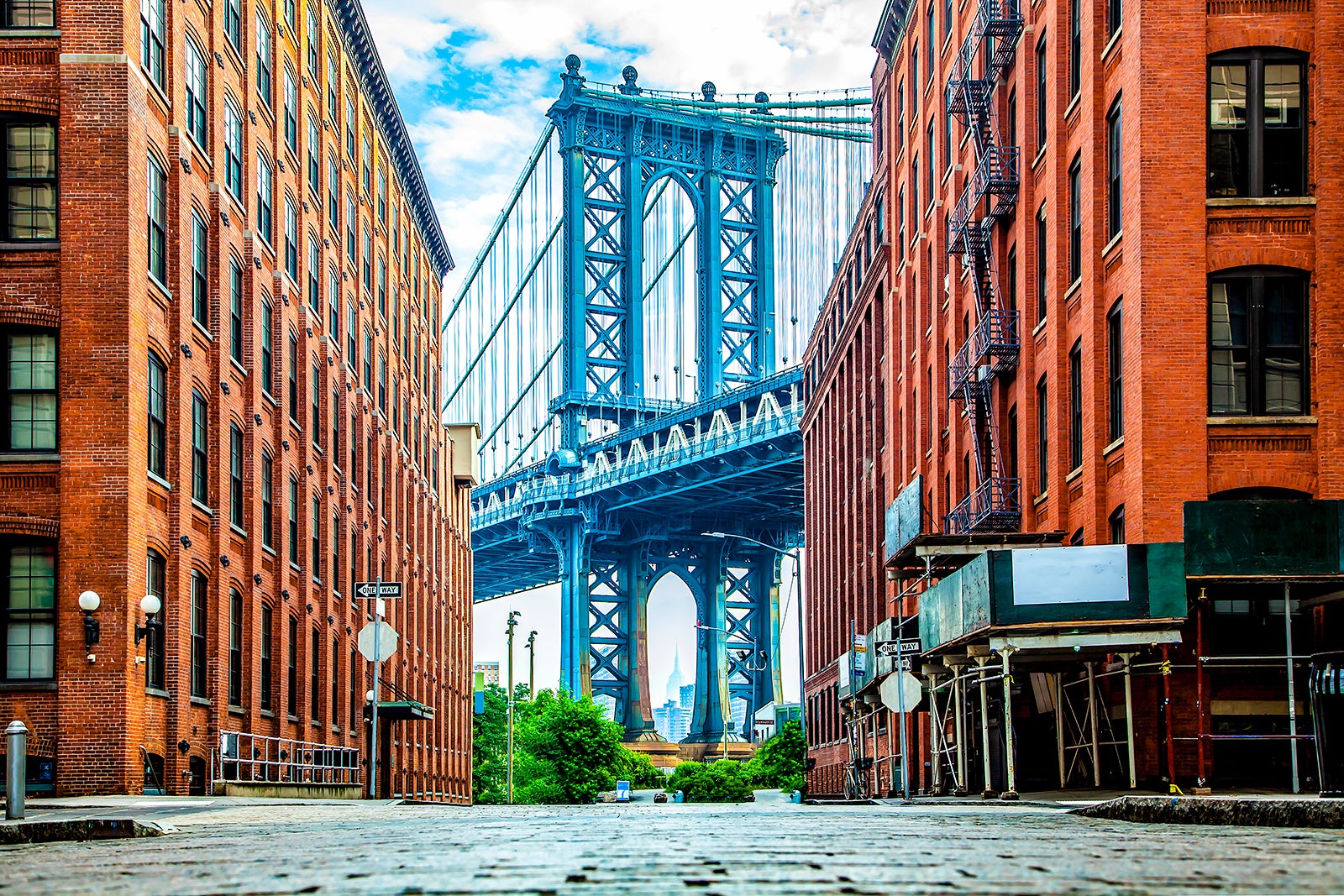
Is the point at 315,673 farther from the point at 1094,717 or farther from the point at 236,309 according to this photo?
the point at 1094,717

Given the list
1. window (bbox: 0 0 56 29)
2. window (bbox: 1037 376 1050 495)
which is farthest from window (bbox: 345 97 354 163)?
window (bbox: 1037 376 1050 495)

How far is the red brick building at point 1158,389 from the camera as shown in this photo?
24594 millimetres

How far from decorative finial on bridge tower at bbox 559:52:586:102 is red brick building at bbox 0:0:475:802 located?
5984 cm

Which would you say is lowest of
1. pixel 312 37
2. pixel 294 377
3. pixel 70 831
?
pixel 70 831

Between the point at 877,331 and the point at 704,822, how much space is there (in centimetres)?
4390

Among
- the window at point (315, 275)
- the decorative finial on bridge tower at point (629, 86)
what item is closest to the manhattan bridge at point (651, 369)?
the decorative finial on bridge tower at point (629, 86)

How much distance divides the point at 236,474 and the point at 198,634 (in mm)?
4936

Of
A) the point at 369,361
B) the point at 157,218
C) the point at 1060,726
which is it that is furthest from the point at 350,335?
the point at 1060,726

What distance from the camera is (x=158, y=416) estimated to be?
2823cm

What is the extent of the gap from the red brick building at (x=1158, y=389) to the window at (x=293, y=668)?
45.9 ft

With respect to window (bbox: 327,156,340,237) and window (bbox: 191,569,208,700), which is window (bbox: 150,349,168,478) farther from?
window (bbox: 327,156,340,237)

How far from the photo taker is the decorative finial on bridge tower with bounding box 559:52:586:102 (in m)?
110

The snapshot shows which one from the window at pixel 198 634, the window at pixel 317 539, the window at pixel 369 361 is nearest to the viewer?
the window at pixel 198 634

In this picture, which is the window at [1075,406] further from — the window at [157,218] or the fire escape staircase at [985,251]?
the window at [157,218]
